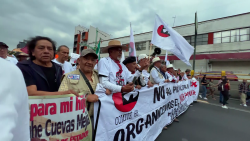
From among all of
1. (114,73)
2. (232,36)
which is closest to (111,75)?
(114,73)

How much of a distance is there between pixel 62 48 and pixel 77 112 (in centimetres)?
235

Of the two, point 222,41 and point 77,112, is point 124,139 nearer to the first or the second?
point 77,112

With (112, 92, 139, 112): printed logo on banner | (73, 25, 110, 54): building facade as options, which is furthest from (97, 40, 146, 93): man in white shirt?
(73, 25, 110, 54): building facade

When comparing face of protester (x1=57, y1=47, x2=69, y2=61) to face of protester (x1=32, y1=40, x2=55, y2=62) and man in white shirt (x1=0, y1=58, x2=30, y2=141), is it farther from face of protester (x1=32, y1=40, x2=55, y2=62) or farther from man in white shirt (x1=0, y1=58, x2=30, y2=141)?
man in white shirt (x1=0, y1=58, x2=30, y2=141)

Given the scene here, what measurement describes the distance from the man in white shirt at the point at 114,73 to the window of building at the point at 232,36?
2128cm

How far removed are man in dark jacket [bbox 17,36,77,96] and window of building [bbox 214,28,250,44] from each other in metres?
22.5

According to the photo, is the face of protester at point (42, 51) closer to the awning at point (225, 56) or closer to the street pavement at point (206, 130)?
the street pavement at point (206, 130)

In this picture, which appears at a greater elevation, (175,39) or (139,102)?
(175,39)

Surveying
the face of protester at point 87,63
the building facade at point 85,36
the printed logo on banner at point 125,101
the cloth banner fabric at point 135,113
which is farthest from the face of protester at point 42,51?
the building facade at point 85,36

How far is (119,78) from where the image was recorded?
227cm

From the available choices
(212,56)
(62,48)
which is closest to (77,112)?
(62,48)

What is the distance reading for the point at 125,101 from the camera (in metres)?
2.23

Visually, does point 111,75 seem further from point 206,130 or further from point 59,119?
point 206,130

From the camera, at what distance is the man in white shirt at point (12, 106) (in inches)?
16.1
